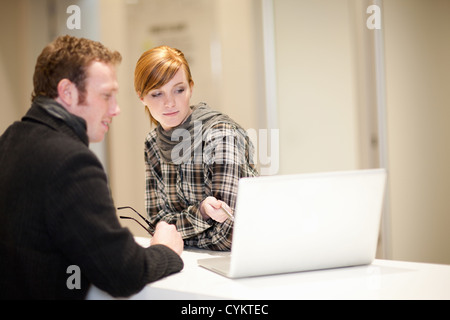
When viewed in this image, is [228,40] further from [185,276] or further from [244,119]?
[185,276]

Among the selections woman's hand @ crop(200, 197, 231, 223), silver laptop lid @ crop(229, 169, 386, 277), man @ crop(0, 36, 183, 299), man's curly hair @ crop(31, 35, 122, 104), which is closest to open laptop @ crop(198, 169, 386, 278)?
silver laptop lid @ crop(229, 169, 386, 277)

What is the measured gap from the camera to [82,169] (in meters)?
1.30

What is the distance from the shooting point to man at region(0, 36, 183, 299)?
127 cm

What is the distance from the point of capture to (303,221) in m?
1.35

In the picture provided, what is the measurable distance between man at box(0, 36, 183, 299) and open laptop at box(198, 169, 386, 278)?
0.27 m

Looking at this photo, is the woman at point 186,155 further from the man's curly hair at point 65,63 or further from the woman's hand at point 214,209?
the man's curly hair at point 65,63

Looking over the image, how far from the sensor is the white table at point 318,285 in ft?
4.08

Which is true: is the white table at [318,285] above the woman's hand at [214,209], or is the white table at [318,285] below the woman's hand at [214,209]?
below

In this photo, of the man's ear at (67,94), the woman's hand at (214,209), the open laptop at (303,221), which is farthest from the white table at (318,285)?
the man's ear at (67,94)

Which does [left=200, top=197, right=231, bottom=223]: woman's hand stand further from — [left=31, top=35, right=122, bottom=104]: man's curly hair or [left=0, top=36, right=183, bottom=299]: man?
A: [left=31, top=35, right=122, bottom=104]: man's curly hair

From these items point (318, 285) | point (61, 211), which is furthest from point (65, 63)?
point (318, 285)

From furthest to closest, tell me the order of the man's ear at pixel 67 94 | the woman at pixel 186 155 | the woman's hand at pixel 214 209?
the woman at pixel 186 155 → the woman's hand at pixel 214 209 → the man's ear at pixel 67 94
